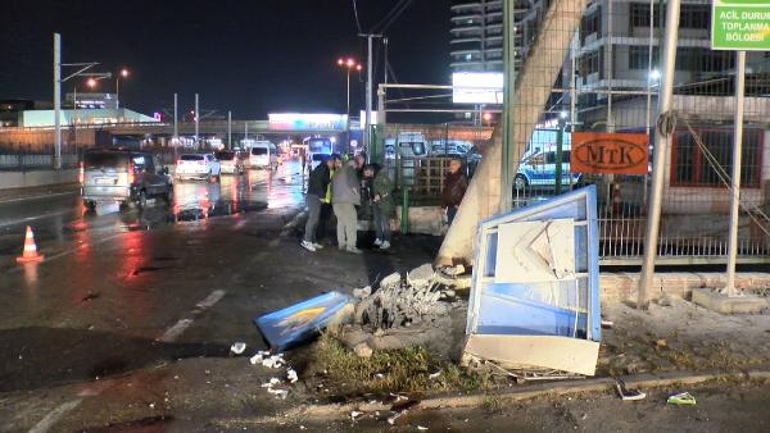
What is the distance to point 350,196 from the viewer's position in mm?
12516

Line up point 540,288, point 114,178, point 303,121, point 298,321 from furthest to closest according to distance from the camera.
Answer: point 303,121 < point 114,178 < point 298,321 < point 540,288

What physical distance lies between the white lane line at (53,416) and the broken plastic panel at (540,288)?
118 inches

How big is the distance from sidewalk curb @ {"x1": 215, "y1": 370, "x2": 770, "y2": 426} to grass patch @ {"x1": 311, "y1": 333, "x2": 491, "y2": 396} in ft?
0.58

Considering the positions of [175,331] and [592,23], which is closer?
[175,331]

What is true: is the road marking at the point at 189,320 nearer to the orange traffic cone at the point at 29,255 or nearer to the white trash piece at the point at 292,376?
the white trash piece at the point at 292,376

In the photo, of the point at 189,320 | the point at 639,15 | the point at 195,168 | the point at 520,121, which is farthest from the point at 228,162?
the point at 189,320

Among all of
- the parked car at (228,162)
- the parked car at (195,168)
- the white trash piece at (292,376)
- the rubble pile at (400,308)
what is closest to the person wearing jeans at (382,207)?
the rubble pile at (400,308)

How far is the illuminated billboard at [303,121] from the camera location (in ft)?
404

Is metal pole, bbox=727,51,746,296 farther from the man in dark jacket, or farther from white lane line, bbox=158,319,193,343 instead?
white lane line, bbox=158,319,193,343

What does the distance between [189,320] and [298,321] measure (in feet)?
5.38

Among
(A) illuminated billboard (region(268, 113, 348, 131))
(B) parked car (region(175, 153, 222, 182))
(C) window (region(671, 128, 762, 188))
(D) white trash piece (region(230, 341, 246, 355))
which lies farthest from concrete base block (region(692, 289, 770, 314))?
(A) illuminated billboard (region(268, 113, 348, 131))

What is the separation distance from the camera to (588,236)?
570 cm

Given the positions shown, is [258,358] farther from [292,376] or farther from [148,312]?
[148,312]

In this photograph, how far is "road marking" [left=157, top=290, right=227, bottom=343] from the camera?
7.38 metres
